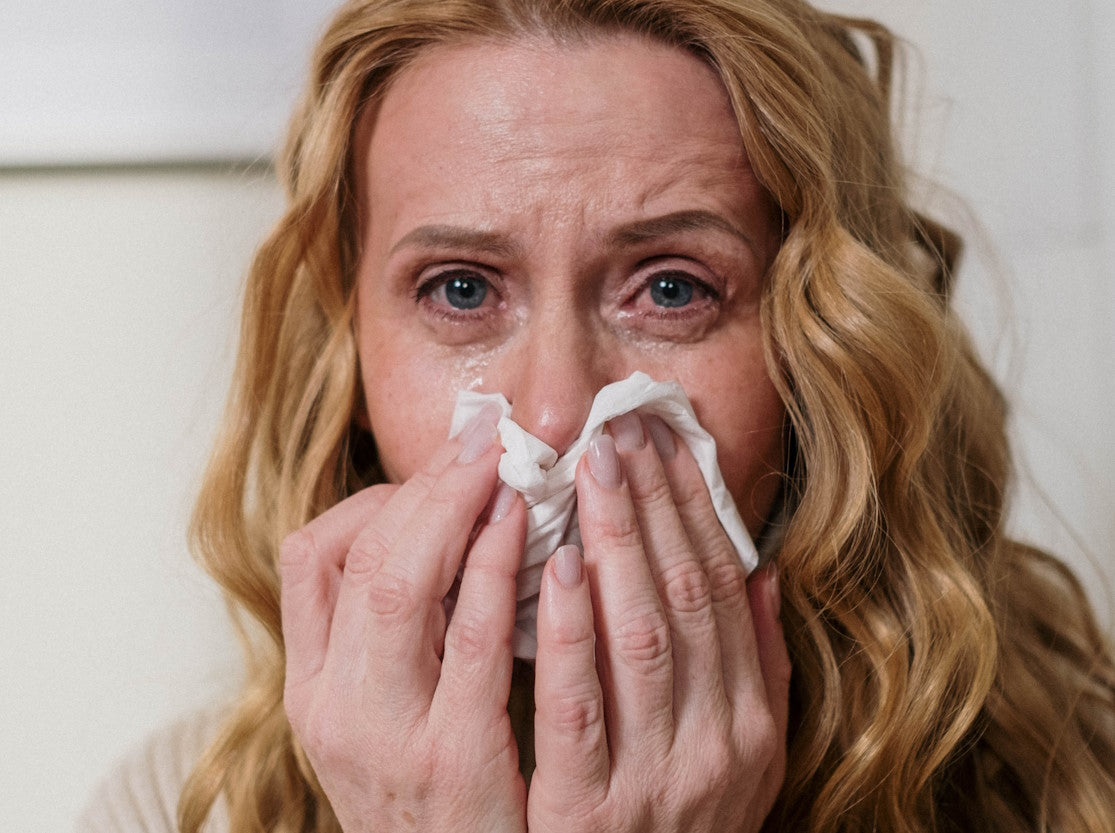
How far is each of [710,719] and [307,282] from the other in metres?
0.74

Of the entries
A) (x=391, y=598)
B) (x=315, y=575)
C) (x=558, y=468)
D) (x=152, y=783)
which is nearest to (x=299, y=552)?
(x=315, y=575)

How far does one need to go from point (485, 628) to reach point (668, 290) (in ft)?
1.35

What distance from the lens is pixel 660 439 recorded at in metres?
1.10

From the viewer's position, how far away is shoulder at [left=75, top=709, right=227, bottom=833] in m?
1.42

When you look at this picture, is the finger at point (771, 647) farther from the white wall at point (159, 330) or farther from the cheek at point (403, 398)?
the white wall at point (159, 330)

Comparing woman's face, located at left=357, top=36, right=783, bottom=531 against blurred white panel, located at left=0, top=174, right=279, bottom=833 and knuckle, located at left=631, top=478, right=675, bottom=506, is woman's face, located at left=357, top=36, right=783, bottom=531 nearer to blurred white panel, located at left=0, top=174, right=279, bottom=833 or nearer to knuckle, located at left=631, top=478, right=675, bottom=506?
knuckle, located at left=631, top=478, right=675, bottom=506

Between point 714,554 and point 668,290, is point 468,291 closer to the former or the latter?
point 668,290

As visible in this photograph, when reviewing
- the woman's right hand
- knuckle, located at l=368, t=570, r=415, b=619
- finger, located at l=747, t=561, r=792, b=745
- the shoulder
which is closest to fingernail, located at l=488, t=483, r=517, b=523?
the woman's right hand

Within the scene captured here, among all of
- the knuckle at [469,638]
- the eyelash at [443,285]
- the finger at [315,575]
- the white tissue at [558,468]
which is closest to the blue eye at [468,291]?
the eyelash at [443,285]

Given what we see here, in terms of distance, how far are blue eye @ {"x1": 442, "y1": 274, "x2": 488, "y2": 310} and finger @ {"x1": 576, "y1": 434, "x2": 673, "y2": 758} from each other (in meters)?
0.24

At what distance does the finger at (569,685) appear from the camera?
3.32 feet

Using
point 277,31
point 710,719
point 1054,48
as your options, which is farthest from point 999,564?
point 277,31

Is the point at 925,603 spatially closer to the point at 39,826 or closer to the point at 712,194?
the point at 712,194

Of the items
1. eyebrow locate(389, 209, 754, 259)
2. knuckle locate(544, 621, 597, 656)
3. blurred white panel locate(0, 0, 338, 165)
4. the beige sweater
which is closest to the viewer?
knuckle locate(544, 621, 597, 656)
